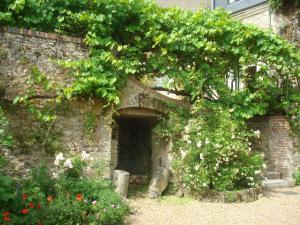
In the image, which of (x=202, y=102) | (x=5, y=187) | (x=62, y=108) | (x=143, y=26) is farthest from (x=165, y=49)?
(x=5, y=187)

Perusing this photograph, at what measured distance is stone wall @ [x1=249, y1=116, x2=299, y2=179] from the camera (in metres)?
10.0

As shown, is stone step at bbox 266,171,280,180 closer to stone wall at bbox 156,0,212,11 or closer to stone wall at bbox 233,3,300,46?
stone wall at bbox 233,3,300,46

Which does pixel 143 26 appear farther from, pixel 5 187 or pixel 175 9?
pixel 5 187

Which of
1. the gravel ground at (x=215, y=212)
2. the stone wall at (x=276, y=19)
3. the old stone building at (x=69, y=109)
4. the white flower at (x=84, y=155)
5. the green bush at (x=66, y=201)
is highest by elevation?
the stone wall at (x=276, y=19)

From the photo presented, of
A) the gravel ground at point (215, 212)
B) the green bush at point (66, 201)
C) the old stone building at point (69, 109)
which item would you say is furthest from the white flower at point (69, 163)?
the gravel ground at point (215, 212)

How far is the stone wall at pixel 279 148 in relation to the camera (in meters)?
10.0

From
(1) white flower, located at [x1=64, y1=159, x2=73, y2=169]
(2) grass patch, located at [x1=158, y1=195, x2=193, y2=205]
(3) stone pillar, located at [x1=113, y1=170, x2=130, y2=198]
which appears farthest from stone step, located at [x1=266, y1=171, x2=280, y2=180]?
(1) white flower, located at [x1=64, y1=159, x2=73, y2=169]

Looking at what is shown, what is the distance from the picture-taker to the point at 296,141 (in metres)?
10.2

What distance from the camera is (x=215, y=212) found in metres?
6.73

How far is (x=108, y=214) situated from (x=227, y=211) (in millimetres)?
2539

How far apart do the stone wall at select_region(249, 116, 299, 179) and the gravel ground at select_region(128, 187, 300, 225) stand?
191 centimetres

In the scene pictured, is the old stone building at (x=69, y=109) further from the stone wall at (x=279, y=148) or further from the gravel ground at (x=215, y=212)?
the gravel ground at (x=215, y=212)

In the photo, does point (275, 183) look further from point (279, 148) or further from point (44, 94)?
point (44, 94)

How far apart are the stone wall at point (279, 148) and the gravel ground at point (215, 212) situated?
6.26 feet
